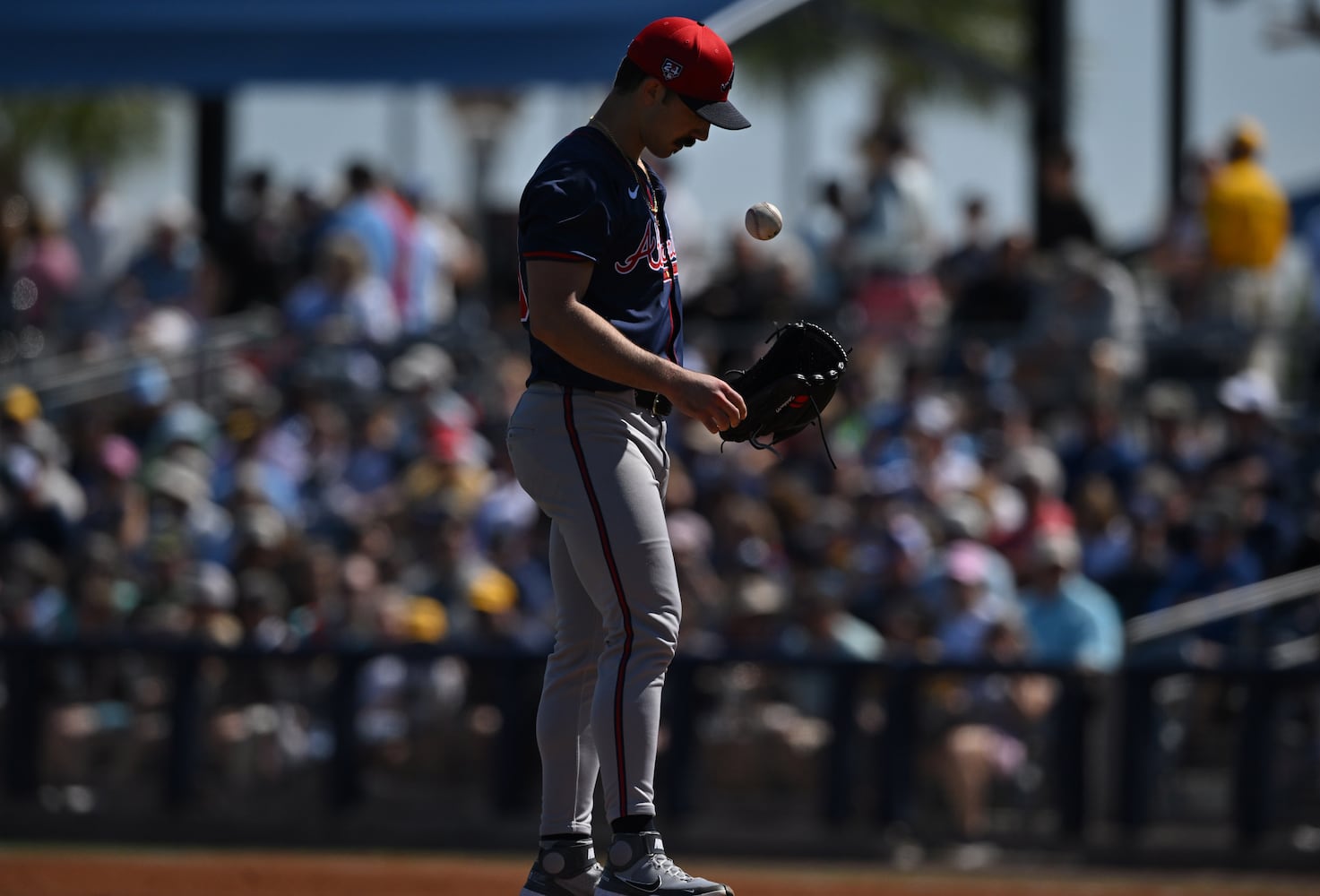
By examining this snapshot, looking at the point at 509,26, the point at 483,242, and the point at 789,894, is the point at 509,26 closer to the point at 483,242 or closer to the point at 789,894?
the point at 483,242

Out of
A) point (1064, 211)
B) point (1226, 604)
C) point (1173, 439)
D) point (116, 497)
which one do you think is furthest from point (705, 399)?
point (1064, 211)

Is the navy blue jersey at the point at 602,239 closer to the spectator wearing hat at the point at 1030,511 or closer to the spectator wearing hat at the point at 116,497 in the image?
the spectator wearing hat at the point at 1030,511

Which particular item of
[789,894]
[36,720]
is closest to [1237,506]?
[789,894]

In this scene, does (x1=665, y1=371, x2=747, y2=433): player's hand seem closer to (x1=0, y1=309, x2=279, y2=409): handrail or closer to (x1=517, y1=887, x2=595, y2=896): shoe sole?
(x1=517, y1=887, x2=595, y2=896): shoe sole

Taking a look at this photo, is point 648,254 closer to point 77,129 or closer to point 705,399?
point 705,399

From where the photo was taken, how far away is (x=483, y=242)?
15078mm

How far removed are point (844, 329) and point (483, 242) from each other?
3734 mm

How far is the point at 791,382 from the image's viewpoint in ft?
15.8

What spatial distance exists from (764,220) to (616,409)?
56 cm

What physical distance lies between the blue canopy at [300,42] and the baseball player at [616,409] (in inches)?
257

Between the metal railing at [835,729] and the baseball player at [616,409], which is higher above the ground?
the baseball player at [616,409]

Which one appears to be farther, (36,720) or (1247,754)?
(36,720)

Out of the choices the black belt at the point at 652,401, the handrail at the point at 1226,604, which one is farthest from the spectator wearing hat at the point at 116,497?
the black belt at the point at 652,401

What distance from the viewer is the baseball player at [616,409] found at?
4566 mm
